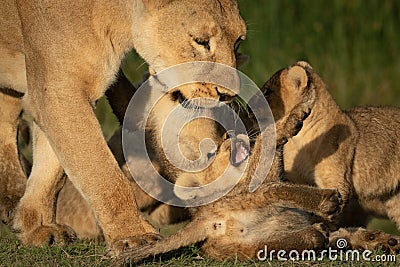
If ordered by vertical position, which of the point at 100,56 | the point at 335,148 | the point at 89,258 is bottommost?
the point at 89,258

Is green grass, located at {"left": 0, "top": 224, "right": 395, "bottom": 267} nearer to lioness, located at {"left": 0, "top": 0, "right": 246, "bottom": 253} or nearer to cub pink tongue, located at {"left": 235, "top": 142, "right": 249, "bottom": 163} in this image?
lioness, located at {"left": 0, "top": 0, "right": 246, "bottom": 253}

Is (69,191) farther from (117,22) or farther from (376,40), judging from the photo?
(376,40)

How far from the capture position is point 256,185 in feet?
18.8

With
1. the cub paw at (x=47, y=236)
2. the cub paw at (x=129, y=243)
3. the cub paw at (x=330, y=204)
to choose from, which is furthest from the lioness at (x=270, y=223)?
the cub paw at (x=47, y=236)

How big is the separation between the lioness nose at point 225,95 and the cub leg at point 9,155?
5.74 feet

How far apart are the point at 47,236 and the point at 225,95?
138cm

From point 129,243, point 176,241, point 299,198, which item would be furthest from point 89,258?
point 299,198

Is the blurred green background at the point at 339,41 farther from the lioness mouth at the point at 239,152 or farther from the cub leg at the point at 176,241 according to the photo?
the cub leg at the point at 176,241

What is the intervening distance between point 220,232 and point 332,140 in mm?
1349

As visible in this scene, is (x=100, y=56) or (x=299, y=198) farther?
(x=100, y=56)

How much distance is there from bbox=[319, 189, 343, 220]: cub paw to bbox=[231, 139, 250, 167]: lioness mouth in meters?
1.01

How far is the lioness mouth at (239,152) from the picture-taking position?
622 centimetres

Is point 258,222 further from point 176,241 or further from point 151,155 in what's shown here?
point 151,155

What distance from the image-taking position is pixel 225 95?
227 inches
